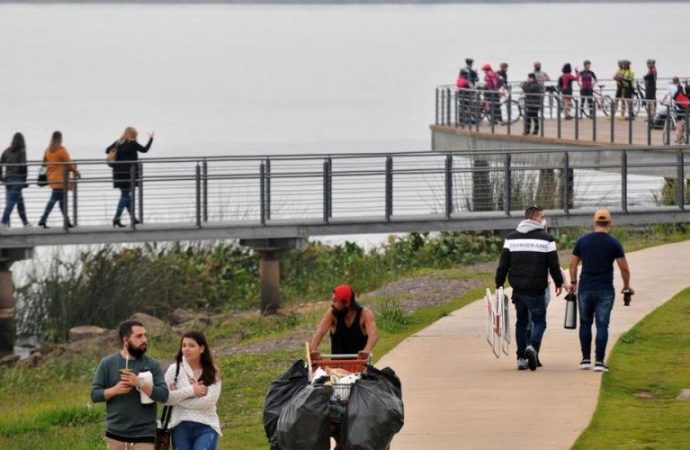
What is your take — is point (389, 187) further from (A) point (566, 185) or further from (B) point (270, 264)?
(A) point (566, 185)

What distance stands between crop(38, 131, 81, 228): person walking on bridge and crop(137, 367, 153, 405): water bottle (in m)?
15.6

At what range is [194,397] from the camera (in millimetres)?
12531

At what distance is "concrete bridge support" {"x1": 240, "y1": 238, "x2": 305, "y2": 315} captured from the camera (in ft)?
93.8

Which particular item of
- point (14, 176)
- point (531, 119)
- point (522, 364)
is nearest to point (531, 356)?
point (522, 364)

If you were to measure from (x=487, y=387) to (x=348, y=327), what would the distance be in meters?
3.37

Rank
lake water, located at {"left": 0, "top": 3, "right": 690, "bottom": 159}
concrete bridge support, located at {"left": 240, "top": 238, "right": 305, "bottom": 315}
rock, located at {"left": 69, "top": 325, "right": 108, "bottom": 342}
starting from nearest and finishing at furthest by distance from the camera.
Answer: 1. rock, located at {"left": 69, "top": 325, "right": 108, "bottom": 342}
2. concrete bridge support, located at {"left": 240, "top": 238, "right": 305, "bottom": 315}
3. lake water, located at {"left": 0, "top": 3, "right": 690, "bottom": 159}

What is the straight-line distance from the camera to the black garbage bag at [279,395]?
13.0m

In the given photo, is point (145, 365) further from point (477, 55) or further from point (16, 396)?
point (477, 55)

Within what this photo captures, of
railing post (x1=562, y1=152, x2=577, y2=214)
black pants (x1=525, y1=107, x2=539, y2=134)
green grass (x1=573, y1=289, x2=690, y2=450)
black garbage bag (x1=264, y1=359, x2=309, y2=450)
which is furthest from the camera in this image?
black pants (x1=525, y1=107, x2=539, y2=134)

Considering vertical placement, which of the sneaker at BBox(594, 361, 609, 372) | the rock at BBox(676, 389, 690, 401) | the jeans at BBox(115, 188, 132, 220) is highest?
the jeans at BBox(115, 188, 132, 220)

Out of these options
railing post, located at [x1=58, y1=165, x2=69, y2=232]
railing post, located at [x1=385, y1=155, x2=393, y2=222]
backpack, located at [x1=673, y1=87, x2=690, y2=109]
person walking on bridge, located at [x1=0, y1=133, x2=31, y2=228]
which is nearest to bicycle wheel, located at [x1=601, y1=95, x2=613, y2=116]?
backpack, located at [x1=673, y1=87, x2=690, y2=109]

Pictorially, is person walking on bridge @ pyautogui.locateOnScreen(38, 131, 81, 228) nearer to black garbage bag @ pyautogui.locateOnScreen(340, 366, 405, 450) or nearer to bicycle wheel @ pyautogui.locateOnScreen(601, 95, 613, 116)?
bicycle wheel @ pyautogui.locateOnScreen(601, 95, 613, 116)

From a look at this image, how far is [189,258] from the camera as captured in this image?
3150 cm

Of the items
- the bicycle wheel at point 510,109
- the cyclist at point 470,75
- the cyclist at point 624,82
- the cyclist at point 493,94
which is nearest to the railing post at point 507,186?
the bicycle wheel at point 510,109
